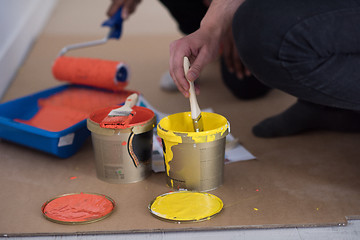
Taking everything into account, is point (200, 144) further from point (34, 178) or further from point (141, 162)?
point (34, 178)

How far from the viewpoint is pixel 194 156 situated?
1.00 metres

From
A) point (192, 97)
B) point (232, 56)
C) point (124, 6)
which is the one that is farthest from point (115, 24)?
point (192, 97)

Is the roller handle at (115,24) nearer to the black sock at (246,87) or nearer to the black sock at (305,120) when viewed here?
the black sock at (246,87)

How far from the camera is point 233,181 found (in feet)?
3.62

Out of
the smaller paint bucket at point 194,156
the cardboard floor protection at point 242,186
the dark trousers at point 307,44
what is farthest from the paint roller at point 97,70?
the dark trousers at point 307,44

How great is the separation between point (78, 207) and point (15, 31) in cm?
150

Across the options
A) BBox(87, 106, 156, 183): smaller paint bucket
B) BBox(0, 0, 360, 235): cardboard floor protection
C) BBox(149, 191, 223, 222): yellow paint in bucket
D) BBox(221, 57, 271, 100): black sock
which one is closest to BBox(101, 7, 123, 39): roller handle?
BBox(0, 0, 360, 235): cardboard floor protection

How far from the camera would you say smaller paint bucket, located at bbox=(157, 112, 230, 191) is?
987 millimetres

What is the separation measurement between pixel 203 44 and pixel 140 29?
1.94m

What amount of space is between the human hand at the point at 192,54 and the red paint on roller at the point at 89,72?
49 cm

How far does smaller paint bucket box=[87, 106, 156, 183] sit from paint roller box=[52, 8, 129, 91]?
1.30ft

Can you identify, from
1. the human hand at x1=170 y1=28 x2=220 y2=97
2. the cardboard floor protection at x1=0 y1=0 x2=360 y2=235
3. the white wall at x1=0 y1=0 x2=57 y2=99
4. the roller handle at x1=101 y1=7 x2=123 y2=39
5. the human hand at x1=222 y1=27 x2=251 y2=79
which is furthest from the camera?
the white wall at x1=0 y1=0 x2=57 y2=99

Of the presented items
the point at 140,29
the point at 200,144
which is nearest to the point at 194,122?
the point at 200,144

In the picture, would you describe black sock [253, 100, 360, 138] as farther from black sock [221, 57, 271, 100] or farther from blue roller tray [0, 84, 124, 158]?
blue roller tray [0, 84, 124, 158]
